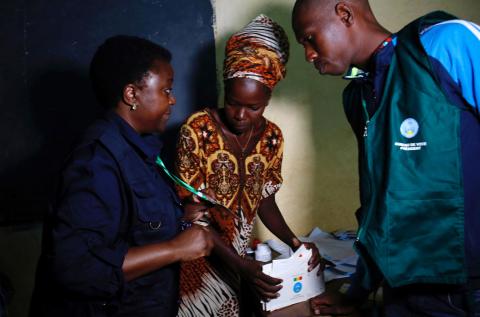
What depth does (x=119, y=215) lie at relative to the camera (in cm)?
102

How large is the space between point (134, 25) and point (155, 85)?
3.37ft

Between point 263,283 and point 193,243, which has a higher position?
point 193,243

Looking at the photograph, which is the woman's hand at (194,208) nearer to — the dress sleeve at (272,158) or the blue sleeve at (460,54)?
the dress sleeve at (272,158)

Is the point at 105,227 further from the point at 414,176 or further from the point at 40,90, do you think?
the point at 40,90

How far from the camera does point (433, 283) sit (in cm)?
105

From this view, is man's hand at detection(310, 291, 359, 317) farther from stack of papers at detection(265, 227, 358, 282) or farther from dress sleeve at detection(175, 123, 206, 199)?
dress sleeve at detection(175, 123, 206, 199)

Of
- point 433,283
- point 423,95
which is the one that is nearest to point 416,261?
point 433,283

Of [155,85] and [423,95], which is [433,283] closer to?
[423,95]

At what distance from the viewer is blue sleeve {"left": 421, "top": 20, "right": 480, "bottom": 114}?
90 centimetres

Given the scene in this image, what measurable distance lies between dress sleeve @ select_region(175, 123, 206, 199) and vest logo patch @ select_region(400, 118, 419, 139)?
35.4 inches

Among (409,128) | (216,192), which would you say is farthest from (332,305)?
(409,128)

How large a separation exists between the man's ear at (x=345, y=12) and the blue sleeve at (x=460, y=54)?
0.94 ft

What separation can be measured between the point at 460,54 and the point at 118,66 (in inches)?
37.9

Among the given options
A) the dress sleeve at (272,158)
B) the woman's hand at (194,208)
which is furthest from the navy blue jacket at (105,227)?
the dress sleeve at (272,158)
